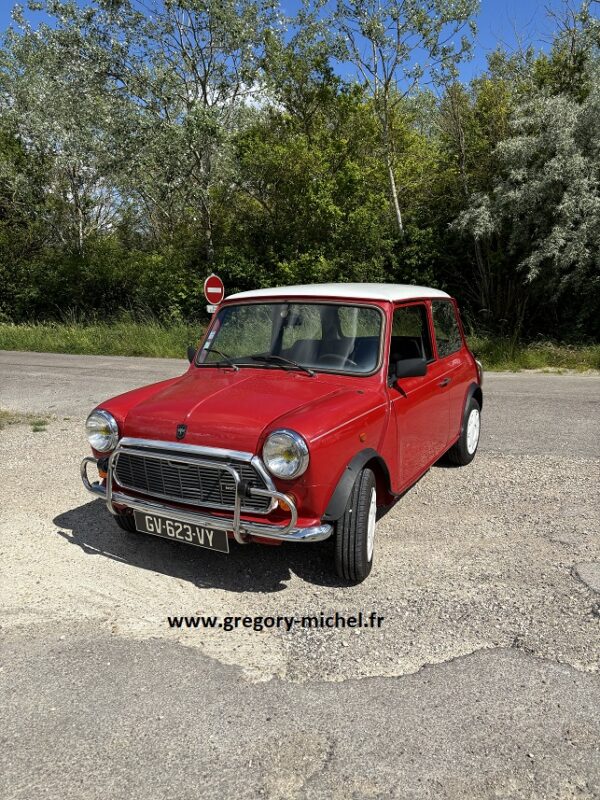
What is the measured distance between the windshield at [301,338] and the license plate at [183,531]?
1291mm

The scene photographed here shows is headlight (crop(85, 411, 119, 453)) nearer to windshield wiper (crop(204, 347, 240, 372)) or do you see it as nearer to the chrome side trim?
the chrome side trim

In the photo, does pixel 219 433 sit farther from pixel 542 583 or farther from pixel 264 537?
pixel 542 583

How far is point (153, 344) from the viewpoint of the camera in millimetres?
17109

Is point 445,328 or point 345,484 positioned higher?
point 445,328

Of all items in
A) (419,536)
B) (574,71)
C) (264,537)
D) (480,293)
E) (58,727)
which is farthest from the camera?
(480,293)

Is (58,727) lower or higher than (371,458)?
lower

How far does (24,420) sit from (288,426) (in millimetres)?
6226

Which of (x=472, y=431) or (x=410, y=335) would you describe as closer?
(x=410, y=335)

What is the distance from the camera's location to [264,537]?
→ 328cm

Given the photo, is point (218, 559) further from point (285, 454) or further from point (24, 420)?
point (24, 420)

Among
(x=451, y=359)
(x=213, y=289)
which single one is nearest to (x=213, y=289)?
(x=213, y=289)

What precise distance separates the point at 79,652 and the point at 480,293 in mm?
16312

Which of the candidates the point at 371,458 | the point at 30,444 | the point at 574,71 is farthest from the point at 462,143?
the point at 371,458

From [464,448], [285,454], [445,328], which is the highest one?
[445,328]
